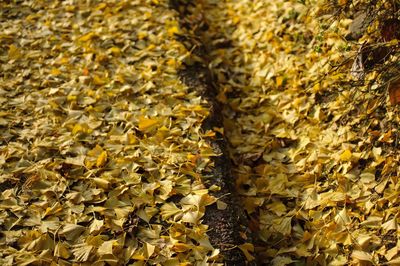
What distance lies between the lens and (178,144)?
229 cm

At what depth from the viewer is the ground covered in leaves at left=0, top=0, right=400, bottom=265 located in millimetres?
1900

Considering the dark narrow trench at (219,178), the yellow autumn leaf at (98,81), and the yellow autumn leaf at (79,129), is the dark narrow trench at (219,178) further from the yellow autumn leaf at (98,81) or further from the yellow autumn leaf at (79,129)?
the yellow autumn leaf at (79,129)

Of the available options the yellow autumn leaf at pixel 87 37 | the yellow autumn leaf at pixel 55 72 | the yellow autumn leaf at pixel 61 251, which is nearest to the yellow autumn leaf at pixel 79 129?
the yellow autumn leaf at pixel 55 72

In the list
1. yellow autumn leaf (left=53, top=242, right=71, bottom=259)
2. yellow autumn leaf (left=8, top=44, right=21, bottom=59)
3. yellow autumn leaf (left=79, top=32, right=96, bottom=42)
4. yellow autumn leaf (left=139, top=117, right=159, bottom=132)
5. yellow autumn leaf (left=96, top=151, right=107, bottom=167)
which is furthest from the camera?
yellow autumn leaf (left=79, top=32, right=96, bottom=42)

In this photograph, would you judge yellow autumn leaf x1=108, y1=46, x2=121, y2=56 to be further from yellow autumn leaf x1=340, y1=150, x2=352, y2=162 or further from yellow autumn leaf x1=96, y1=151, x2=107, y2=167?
yellow autumn leaf x1=340, y1=150, x2=352, y2=162

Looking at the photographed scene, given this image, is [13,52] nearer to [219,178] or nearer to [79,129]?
[79,129]

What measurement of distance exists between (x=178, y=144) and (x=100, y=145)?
44 centimetres

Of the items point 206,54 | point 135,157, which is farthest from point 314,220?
point 206,54

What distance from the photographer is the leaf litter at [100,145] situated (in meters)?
1.85

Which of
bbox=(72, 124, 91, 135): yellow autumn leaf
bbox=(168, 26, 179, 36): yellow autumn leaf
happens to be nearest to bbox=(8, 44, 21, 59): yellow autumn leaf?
bbox=(72, 124, 91, 135): yellow autumn leaf

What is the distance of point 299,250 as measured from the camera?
1976 millimetres

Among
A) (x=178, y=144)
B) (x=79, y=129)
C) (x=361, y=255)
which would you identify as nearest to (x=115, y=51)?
(x=79, y=129)

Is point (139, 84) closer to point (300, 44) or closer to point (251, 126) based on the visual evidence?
point (251, 126)

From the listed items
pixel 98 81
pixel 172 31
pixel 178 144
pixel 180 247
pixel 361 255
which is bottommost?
pixel 361 255
